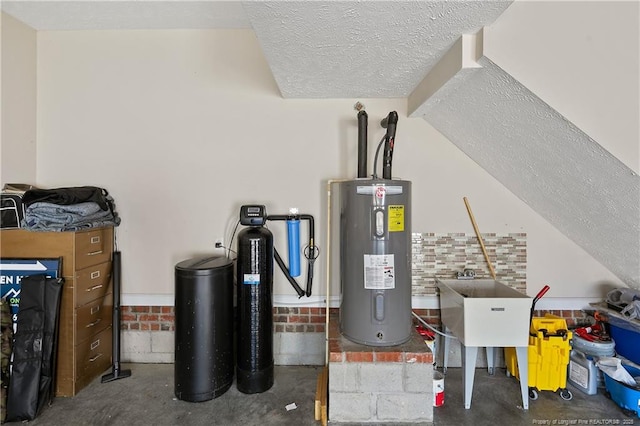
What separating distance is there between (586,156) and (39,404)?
3.57 m

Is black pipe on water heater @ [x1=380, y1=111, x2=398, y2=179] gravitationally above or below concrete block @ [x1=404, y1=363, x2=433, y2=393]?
above

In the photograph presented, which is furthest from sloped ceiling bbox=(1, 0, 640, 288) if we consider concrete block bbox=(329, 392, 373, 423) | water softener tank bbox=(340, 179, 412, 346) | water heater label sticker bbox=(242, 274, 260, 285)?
concrete block bbox=(329, 392, 373, 423)

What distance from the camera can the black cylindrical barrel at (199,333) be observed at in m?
2.07

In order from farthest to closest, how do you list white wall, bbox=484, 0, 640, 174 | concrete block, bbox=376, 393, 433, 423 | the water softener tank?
the water softener tank < concrete block, bbox=376, 393, 433, 423 < white wall, bbox=484, 0, 640, 174

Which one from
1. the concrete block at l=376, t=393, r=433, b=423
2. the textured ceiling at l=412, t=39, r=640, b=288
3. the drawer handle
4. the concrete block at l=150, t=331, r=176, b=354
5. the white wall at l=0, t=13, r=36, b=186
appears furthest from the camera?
the concrete block at l=150, t=331, r=176, b=354

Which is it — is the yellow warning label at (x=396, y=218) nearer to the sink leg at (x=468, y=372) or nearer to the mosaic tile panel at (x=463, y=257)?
the mosaic tile panel at (x=463, y=257)

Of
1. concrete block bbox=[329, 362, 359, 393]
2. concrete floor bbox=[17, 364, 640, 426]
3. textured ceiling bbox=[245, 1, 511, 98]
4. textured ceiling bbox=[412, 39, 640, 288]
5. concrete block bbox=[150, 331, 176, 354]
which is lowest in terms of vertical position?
concrete floor bbox=[17, 364, 640, 426]

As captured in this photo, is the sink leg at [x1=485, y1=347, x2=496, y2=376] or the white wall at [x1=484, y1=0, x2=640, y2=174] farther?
the sink leg at [x1=485, y1=347, x2=496, y2=376]

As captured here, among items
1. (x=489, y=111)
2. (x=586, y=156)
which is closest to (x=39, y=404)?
(x=489, y=111)

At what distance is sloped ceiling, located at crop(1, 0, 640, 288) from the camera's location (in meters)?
1.54

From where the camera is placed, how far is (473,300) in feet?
6.63

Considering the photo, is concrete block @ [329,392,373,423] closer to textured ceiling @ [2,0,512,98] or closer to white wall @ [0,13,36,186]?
textured ceiling @ [2,0,512,98]

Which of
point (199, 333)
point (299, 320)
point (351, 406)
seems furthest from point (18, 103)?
point (351, 406)

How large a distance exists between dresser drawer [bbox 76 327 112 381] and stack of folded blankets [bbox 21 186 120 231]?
2.78 ft
